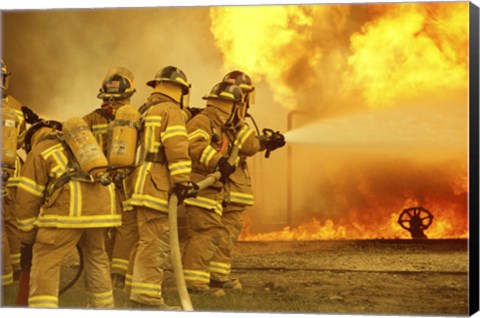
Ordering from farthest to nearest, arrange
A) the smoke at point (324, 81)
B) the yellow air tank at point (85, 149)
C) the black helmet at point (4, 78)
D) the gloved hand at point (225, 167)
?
the black helmet at point (4, 78), the gloved hand at point (225, 167), the smoke at point (324, 81), the yellow air tank at point (85, 149)

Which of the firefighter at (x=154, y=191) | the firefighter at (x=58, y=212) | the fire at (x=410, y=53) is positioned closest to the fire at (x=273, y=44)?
the fire at (x=410, y=53)

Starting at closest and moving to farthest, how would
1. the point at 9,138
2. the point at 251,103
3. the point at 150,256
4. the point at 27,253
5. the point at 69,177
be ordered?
the point at 69,177
the point at 27,253
the point at 150,256
the point at 251,103
the point at 9,138

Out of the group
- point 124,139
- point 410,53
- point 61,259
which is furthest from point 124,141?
point 410,53

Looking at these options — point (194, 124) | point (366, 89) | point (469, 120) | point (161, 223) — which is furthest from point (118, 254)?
point (469, 120)

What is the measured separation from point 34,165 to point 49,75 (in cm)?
170

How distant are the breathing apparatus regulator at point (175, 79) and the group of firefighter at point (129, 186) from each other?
0.5 inches

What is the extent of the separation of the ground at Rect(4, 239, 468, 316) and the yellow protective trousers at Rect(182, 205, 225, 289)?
18 cm

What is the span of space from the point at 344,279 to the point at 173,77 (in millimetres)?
2246

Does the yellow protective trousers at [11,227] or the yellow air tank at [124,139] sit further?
the yellow protective trousers at [11,227]

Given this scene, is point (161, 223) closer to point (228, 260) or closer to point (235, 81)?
point (228, 260)

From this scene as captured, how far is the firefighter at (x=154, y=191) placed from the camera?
9.39 m

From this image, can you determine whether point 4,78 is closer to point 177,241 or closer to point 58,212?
point 58,212

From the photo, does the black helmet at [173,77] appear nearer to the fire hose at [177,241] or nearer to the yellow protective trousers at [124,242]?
the fire hose at [177,241]

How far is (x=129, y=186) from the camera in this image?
9.65 meters
